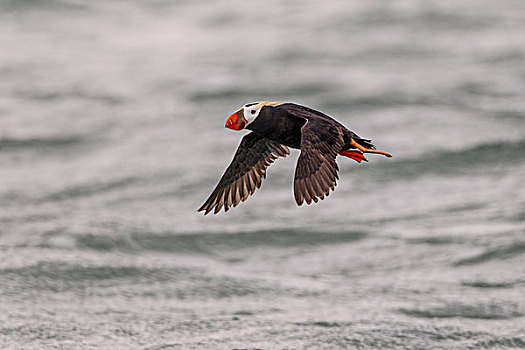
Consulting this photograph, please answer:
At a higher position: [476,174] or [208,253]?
[476,174]

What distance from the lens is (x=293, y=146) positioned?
8.35 metres

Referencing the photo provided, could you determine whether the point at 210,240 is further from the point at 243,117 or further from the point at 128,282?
the point at 243,117

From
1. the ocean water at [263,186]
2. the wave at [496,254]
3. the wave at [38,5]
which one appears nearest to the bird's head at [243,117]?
the ocean water at [263,186]

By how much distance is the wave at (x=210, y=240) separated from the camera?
16094 millimetres

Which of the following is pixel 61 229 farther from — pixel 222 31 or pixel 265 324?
pixel 222 31

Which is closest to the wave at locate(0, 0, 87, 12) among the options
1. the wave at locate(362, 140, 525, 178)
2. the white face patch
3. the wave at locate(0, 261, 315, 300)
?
the wave at locate(362, 140, 525, 178)

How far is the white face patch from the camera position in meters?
8.00

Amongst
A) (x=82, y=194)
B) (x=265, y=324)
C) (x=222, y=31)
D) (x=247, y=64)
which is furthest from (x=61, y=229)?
(x=222, y=31)

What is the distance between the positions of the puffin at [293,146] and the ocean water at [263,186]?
3.69 metres

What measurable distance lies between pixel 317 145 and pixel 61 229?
9.49 m

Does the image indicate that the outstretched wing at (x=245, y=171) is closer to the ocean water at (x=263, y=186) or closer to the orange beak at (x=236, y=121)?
the orange beak at (x=236, y=121)

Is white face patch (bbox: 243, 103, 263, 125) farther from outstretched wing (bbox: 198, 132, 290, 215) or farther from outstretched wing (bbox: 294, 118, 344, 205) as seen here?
outstretched wing (bbox: 198, 132, 290, 215)

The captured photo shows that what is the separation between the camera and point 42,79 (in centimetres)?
2094

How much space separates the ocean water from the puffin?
3695mm
